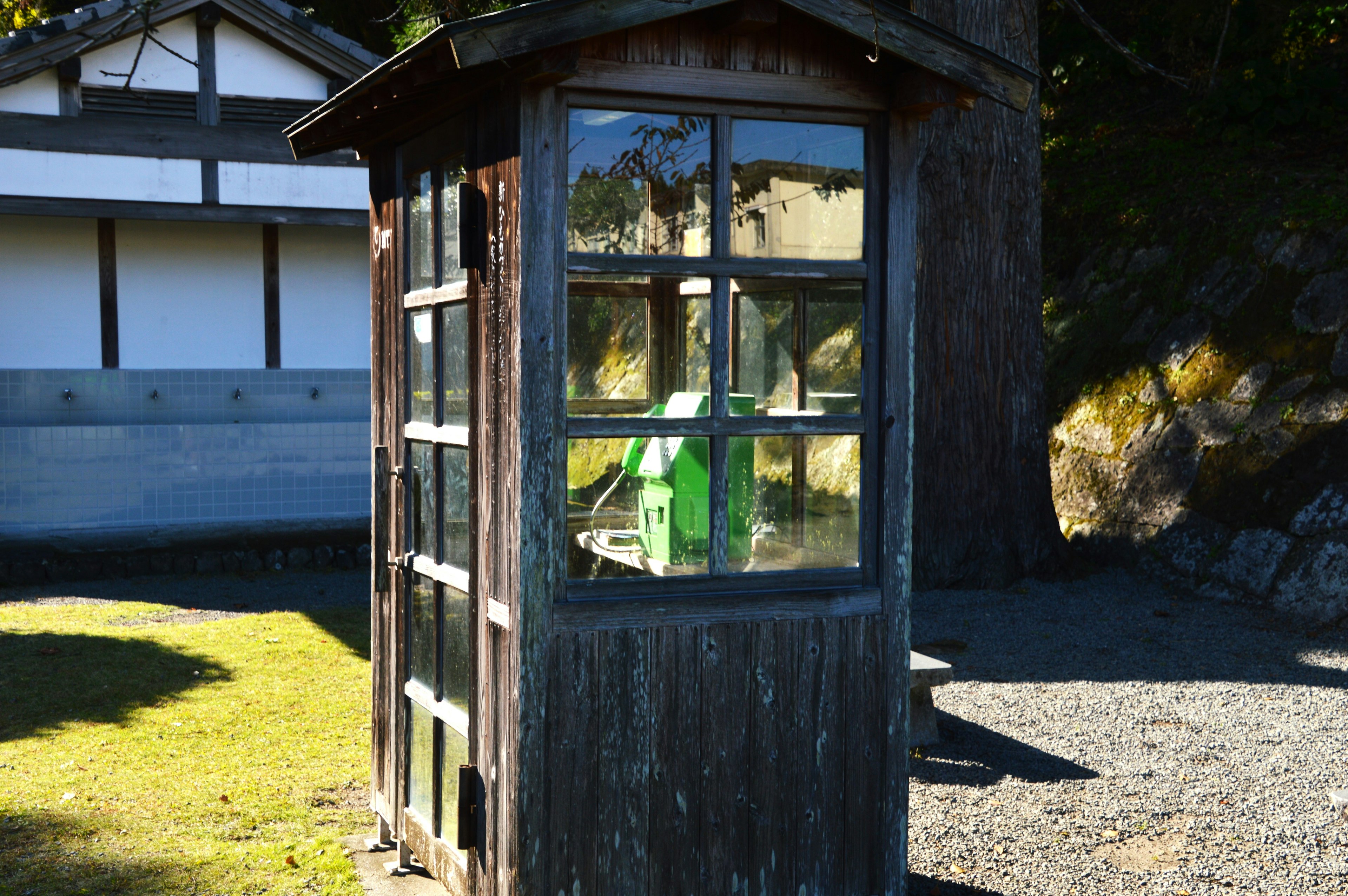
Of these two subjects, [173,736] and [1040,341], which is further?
[1040,341]

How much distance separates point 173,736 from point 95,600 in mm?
4225

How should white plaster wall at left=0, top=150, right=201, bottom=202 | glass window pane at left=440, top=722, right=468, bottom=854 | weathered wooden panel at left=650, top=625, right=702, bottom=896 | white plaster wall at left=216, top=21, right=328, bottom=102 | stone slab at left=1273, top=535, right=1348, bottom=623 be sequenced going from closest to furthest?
weathered wooden panel at left=650, top=625, right=702, bottom=896, glass window pane at left=440, top=722, right=468, bottom=854, stone slab at left=1273, top=535, right=1348, bottom=623, white plaster wall at left=0, top=150, right=201, bottom=202, white plaster wall at left=216, top=21, right=328, bottom=102

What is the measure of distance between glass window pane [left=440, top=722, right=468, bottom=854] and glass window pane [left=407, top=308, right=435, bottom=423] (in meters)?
1.05

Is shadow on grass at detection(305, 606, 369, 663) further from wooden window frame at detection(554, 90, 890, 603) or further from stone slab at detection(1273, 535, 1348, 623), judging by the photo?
stone slab at detection(1273, 535, 1348, 623)

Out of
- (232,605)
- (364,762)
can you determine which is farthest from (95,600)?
(364,762)

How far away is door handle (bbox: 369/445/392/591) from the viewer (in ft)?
14.6

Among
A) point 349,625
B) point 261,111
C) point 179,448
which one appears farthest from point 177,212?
point 349,625

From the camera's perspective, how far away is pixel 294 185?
11.5 m

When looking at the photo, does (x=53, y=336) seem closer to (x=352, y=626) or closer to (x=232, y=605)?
(x=232, y=605)

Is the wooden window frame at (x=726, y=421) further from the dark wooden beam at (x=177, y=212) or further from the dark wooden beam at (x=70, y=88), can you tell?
the dark wooden beam at (x=70, y=88)

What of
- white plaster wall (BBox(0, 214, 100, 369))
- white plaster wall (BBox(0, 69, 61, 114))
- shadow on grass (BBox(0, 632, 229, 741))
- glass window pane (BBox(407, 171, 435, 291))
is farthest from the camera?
white plaster wall (BBox(0, 214, 100, 369))

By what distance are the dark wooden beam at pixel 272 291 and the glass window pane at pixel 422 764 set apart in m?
8.37

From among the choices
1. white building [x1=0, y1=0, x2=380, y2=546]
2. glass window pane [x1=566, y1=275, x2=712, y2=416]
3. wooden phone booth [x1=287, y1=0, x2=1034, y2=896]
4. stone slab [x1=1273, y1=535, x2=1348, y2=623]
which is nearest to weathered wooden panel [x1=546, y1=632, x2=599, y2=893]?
wooden phone booth [x1=287, y1=0, x2=1034, y2=896]

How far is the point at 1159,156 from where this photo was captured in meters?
12.4
